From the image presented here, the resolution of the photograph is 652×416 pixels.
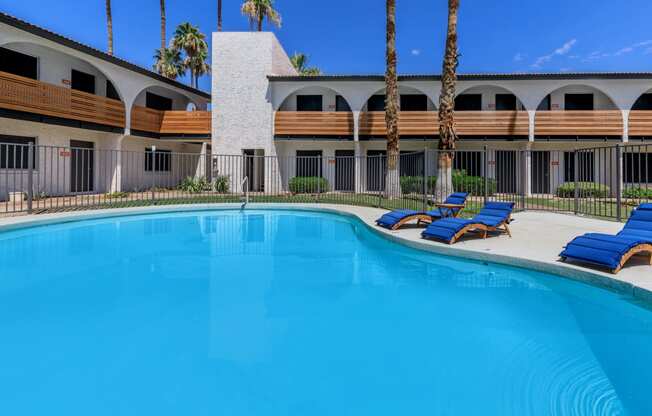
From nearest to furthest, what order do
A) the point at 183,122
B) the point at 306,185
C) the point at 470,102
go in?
the point at 306,185 < the point at 183,122 < the point at 470,102

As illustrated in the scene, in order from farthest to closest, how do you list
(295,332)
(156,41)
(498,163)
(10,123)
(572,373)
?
(156,41), (498,163), (10,123), (295,332), (572,373)

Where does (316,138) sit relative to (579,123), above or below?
below

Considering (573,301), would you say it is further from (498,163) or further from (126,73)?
(126,73)

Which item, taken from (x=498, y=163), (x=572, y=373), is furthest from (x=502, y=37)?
(x=572, y=373)

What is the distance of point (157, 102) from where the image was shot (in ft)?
79.9

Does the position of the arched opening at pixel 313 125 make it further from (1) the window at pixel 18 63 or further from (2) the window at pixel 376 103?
(1) the window at pixel 18 63

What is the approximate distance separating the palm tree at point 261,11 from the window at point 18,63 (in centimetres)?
1850

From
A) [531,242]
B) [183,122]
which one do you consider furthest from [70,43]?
[531,242]

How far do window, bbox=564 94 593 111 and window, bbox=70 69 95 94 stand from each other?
86.4 feet

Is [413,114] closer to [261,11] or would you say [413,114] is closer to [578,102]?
[578,102]

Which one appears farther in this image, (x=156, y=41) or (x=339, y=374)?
(x=156, y=41)

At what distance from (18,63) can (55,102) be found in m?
2.43

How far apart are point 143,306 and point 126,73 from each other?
19.1 meters

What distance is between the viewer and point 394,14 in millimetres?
16953
